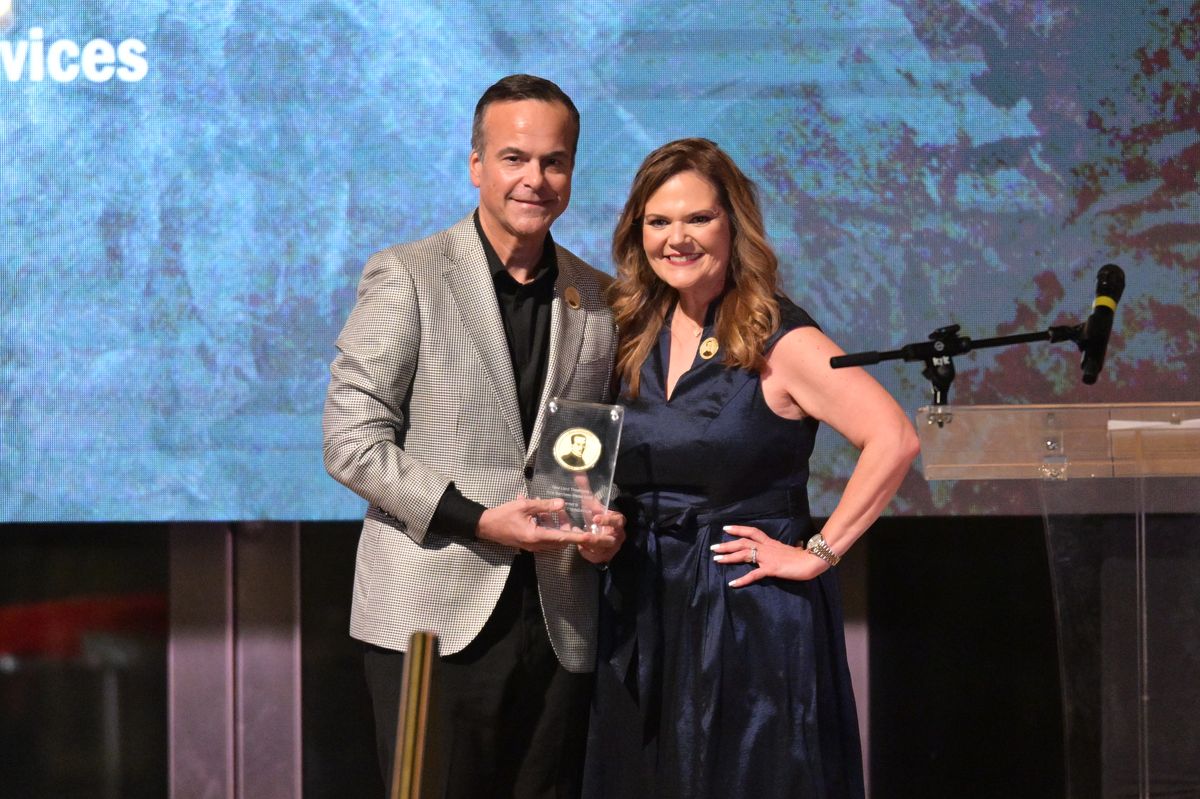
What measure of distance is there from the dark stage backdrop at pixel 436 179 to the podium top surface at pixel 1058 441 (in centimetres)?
115

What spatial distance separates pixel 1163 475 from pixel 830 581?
597mm

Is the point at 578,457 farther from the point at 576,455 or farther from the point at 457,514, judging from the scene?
the point at 457,514

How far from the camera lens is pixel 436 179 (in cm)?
334

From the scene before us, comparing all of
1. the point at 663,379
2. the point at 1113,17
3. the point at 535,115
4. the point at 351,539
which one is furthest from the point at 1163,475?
the point at 351,539

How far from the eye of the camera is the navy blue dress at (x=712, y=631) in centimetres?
231

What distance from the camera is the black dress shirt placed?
238 cm

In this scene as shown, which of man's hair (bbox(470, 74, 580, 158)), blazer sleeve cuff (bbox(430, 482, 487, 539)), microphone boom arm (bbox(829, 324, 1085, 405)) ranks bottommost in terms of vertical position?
blazer sleeve cuff (bbox(430, 482, 487, 539))

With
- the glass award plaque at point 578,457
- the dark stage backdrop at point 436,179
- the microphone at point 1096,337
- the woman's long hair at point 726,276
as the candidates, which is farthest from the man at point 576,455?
the dark stage backdrop at point 436,179

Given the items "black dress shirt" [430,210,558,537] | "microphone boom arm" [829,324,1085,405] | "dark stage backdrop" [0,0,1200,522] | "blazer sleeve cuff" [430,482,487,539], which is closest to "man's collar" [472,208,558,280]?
"black dress shirt" [430,210,558,537]

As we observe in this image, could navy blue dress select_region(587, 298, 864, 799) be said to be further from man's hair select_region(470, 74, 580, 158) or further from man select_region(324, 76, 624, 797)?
man's hair select_region(470, 74, 580, 158)

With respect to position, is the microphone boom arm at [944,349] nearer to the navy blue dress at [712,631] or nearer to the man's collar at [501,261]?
the navy blue dress at [712,631]

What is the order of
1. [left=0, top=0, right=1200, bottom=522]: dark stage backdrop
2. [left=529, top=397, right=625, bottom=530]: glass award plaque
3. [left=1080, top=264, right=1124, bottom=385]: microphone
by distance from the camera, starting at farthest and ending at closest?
[left=0, top=0, right=1200, bottom=522]: dark stage backdrop, [left=529, top=397, right=625, bottom=530]: glass award plaque, [left=1080, top=264, right=1124, bottom=385]: microphone

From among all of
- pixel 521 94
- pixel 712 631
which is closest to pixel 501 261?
pixel 521 94

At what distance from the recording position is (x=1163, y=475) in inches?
87.0
